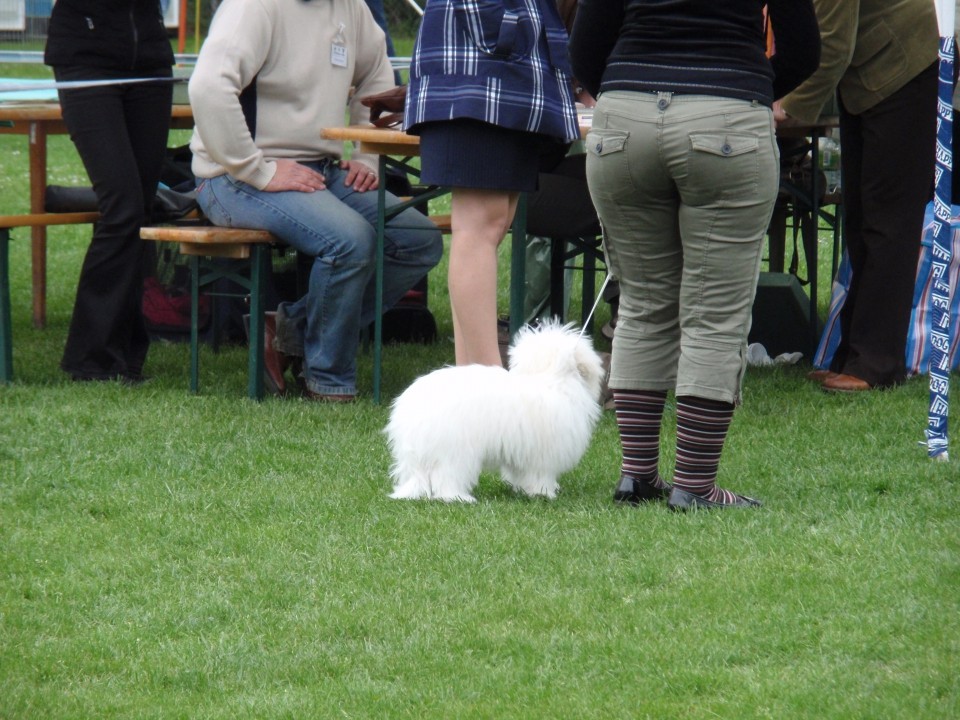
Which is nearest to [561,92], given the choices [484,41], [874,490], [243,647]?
[484,41]

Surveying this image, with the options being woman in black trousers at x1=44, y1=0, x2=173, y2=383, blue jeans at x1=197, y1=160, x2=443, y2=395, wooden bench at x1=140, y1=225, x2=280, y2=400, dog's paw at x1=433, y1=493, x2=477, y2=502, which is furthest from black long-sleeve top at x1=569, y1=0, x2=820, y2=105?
woman in black trousers at x1=44, y1=0, x2=173, y2=383

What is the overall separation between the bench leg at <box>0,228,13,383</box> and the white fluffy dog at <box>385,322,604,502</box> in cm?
240

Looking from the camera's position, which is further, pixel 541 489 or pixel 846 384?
pixel 846 384

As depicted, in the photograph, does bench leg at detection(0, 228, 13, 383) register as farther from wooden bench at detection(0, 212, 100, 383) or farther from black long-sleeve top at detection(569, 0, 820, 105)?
black long-sleeve top at detection(569, 0, 820, 105)

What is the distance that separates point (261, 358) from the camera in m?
5.55

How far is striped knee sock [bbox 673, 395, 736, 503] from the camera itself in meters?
3.67

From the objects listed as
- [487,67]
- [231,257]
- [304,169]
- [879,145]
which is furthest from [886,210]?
[231,257]

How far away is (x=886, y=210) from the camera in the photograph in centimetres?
550

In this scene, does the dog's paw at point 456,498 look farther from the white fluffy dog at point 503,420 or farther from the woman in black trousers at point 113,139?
the woman in black trousers at point 113,139

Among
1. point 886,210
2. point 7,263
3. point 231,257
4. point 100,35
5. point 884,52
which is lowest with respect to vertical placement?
point 7,263

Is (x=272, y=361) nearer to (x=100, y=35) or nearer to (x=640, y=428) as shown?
(x=100, y=35)

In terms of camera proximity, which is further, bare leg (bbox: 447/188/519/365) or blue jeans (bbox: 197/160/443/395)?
blue jeans (bbox: 197/160/443/395)

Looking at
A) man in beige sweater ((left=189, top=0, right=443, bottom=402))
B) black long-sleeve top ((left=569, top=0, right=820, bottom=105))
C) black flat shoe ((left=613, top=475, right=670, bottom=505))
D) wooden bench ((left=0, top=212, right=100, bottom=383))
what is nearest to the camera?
black long-sleeve top ((left=569, top=0, right=820, bottom=105))

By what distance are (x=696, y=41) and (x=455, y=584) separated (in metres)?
1.40
